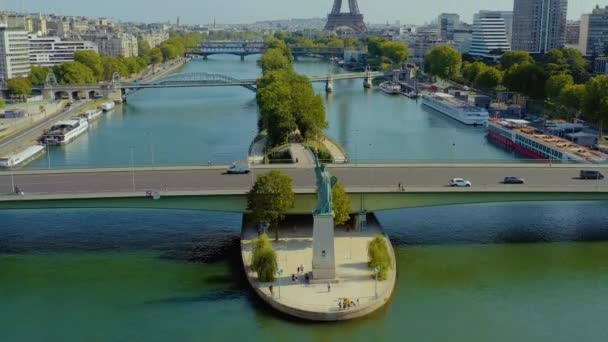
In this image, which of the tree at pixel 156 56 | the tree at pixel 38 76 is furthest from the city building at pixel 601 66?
the tree at pixel 156 56

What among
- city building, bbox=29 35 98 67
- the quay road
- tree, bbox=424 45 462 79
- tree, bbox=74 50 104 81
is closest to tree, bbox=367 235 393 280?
the quay road

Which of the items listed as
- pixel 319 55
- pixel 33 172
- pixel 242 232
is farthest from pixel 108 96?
pixel 319 55

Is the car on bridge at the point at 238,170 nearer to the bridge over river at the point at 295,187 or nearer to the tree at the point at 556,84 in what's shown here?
the bridge over river at the point at 295,187

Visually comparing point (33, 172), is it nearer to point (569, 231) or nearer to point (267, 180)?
point (267, 180)

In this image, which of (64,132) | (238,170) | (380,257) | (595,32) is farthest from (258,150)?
(595,32)

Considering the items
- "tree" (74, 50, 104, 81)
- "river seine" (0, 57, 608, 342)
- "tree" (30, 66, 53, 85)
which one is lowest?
"river seine" (0, 57, 608, 342)

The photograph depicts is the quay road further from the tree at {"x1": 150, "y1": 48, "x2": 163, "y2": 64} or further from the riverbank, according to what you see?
the tree at {"x1": 150, "y1": 48, "x2": 163, "y2": 64}
